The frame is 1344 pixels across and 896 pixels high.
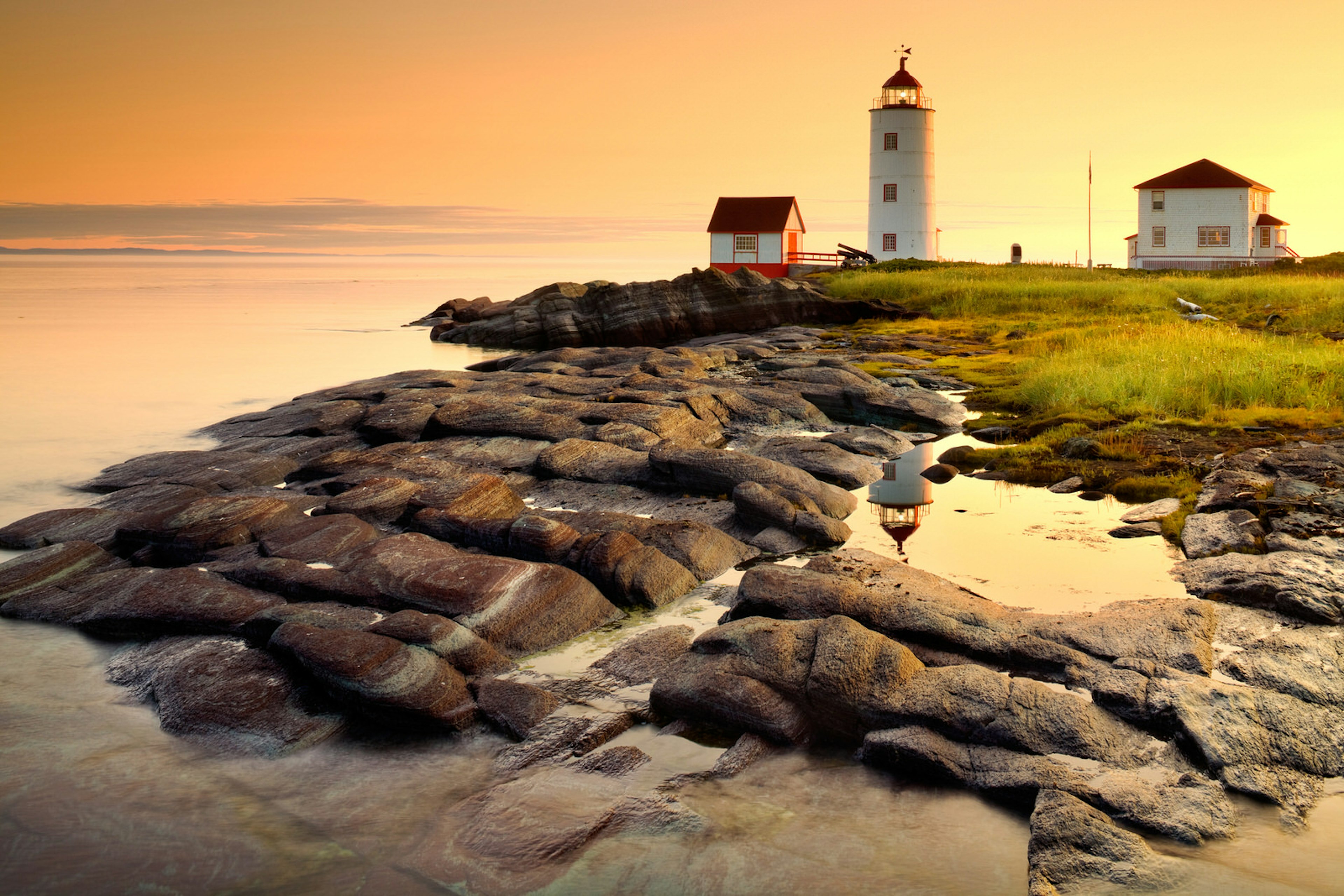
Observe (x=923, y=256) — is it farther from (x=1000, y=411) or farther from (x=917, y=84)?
(x=1000, y=411)

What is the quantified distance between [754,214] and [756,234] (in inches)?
50.1

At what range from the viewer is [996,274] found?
1705 inches

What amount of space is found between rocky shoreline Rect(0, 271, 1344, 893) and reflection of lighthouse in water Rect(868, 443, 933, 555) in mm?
497

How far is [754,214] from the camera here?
5559cm

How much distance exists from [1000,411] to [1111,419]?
9.74 feet

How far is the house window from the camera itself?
54500mm

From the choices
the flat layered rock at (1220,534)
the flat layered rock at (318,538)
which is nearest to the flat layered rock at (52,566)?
the flat layered rock at (318,538)

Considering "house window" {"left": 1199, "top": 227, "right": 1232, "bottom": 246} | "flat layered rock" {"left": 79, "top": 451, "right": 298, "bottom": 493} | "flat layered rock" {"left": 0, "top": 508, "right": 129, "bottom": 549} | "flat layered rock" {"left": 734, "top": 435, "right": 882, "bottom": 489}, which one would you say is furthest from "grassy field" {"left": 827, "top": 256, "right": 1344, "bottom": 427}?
"flat layered rock" {"left": 0, "top": 508, "right": 129, "bottom": 549}

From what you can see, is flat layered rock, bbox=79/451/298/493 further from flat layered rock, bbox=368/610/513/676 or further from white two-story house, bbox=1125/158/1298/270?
white two-story house, bbox=1125/158/1298/270

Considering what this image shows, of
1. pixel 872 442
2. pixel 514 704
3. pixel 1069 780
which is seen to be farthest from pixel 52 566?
pixel 872 442

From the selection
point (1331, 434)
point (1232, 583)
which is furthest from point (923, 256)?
point (1232, 583)

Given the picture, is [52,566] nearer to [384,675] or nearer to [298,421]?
[384,675]

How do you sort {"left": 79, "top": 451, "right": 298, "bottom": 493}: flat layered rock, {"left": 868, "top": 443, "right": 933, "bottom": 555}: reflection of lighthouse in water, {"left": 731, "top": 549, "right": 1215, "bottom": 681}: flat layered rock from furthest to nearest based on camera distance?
{"left": 79, "top": 451, "right": 298, "bottom": 493}: flat layered rock < {"left": 868, "top": 443, "right": 933, "bottom": 555}: reflection of lighthouse in water < {"left": 731, "top": 549, "right": 1215, "bottom": 681}: flat layered rock

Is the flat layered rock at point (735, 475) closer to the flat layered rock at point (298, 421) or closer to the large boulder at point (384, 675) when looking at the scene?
the large boulder at point (384, 675)
